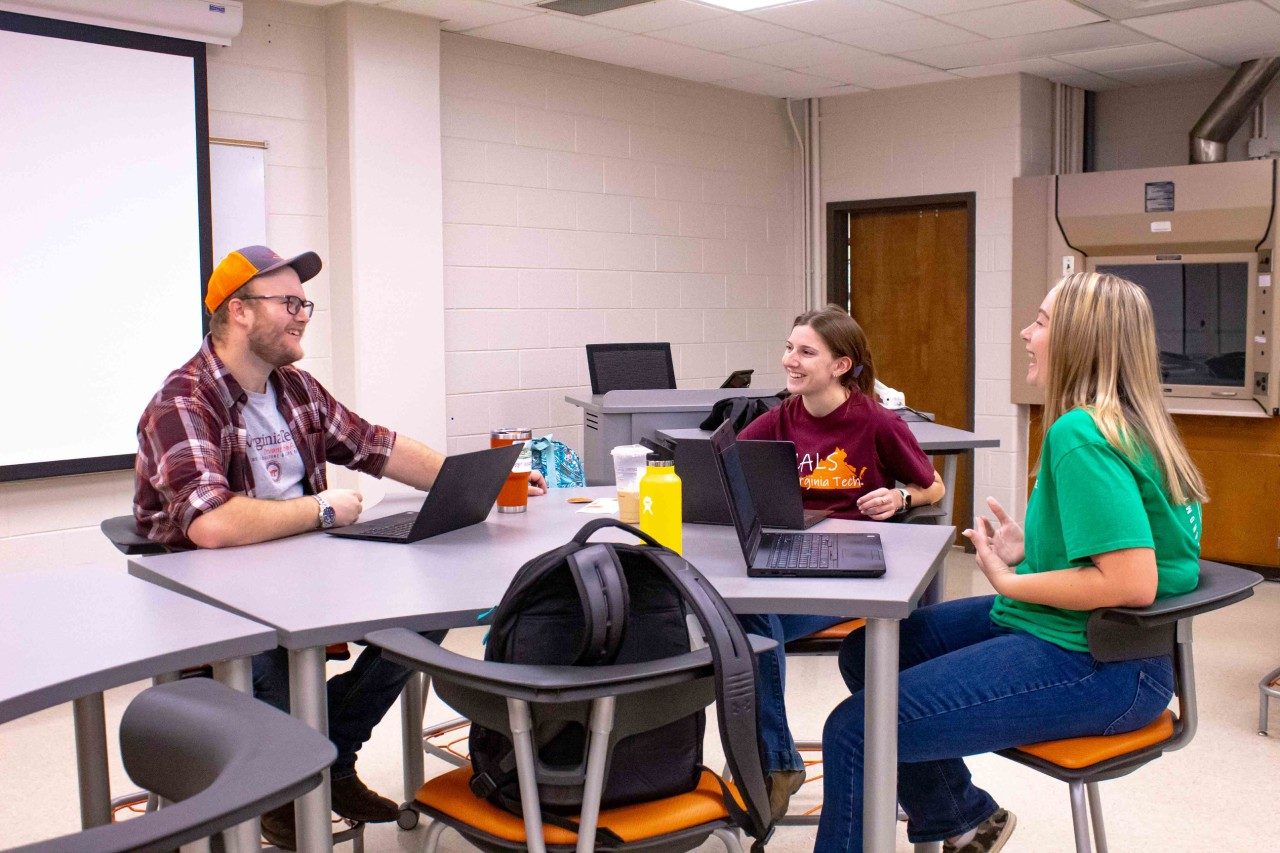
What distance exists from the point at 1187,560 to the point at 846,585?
56cm

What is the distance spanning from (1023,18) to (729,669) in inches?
155

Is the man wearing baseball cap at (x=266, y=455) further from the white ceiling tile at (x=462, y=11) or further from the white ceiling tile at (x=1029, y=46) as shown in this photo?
the white ceiling tile at (x=1029, y=46)

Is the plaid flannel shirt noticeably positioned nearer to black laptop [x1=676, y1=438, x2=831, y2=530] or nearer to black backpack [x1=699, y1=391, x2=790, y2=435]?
black laptop [x1=676, y1=438, x2=831, y2=530]

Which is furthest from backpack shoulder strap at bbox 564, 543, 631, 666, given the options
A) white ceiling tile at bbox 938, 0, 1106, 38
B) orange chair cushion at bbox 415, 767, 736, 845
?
white ceiling tile at bbox 938, 0, 1106, 38


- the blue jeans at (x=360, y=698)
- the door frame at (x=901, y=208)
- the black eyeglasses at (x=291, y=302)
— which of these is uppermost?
the door frame at (x=901, y=208)

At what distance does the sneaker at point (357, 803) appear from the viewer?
8.66ft

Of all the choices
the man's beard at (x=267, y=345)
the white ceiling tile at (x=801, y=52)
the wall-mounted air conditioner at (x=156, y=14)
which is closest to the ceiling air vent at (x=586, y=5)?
the white ceiling tile at (x=801, y=52)

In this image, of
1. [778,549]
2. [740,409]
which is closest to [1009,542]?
[778,549]

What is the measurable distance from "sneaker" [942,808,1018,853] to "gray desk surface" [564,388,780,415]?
204 cm

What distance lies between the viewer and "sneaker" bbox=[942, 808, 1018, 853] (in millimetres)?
2223

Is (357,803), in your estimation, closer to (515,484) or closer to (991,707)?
(515,484)

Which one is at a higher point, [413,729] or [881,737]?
[881,737]

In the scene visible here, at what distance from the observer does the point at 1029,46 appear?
205 inches

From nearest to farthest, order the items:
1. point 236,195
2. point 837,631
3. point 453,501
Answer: point 453,501
point 837,631
point 236,195
